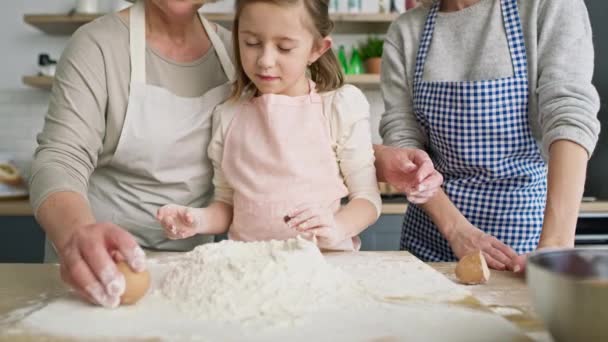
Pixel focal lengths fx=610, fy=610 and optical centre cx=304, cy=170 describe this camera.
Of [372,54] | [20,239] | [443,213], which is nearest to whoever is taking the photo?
[443,213]

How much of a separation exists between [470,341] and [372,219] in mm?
538

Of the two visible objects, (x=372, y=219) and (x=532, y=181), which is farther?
(x=532, y=181)

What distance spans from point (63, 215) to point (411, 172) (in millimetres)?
619

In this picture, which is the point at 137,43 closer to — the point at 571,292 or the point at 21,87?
the point at 571,292

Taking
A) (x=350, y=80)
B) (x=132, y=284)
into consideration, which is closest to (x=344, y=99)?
(x=132, y=284)

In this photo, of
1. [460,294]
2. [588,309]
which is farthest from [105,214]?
[588,309]

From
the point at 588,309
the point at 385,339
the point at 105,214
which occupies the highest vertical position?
the point at 588,309

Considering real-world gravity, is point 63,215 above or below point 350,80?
above

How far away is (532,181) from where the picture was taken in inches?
52.9

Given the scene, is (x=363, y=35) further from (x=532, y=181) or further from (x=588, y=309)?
(x=588, y=309)

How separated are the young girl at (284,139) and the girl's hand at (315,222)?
0.05 metres

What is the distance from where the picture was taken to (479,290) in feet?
2.88

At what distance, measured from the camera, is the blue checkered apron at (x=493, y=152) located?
1315mm

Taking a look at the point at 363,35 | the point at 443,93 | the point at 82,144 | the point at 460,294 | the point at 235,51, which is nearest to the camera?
the point at 460,294
